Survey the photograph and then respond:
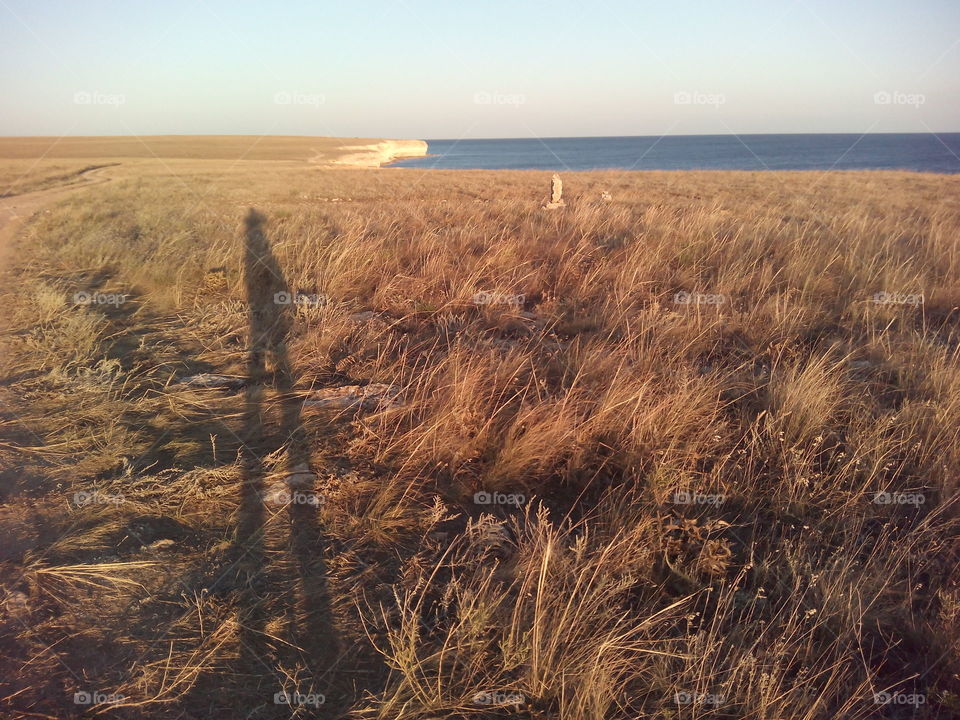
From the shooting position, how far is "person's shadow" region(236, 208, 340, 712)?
2066mm

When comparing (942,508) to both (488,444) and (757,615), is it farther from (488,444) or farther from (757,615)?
(488,444)

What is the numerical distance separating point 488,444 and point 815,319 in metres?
3.53

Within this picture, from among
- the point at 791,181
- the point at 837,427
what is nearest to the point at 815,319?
the point at 837,427

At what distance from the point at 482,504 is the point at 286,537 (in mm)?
913

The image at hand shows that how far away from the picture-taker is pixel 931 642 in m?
2.14

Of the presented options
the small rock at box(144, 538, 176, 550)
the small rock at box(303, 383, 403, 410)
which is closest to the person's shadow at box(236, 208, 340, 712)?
the small rock at box(303, 383, 403, 410)

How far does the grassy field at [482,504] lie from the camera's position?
1979mm

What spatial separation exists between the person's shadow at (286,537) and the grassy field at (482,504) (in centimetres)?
1

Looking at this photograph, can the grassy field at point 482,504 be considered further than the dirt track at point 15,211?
No

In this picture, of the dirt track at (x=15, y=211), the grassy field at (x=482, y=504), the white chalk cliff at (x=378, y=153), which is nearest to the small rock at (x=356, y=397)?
the grassy field at (x=482, y=504)

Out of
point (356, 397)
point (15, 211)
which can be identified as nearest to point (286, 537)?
point (356, 397)

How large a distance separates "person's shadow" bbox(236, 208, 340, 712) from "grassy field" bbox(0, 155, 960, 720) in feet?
0.05

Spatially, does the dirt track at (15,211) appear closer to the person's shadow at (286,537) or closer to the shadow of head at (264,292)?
the shadow of head at (264,292)

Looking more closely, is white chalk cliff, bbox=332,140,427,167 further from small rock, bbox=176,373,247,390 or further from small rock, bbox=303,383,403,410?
small rock, bbox=303,383,403,410
